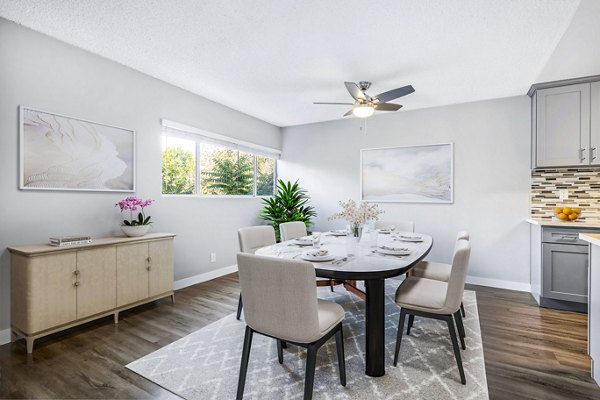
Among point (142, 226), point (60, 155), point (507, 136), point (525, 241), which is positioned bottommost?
point (525, 241)

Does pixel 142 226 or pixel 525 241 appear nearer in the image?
pixel 142 226

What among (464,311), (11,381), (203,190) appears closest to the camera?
(11,381)

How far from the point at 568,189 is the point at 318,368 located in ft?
12.2

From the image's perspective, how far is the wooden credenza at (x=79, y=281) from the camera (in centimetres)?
228

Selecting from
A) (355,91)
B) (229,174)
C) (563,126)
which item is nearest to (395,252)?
(355,91)

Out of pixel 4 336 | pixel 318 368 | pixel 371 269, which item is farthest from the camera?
pixel 4 336

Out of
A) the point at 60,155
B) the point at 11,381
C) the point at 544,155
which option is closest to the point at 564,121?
the point at 544,155

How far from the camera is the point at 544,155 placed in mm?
3523

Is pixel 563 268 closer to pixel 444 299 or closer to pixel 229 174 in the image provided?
pixel 444 299

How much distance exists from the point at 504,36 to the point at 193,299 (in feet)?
12.8

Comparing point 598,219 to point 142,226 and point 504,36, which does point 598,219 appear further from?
point 142,226

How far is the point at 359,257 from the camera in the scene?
83.8 inches

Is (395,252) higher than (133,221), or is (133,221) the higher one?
(133,221)

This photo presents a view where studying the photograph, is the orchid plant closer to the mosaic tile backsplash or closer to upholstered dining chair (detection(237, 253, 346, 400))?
upholstered dining chair (detection(237, 253, 346, 400))
